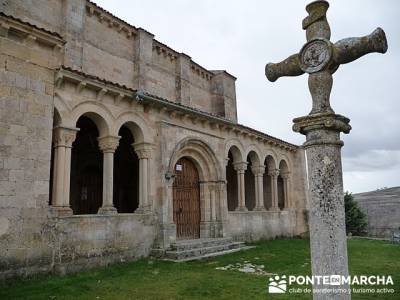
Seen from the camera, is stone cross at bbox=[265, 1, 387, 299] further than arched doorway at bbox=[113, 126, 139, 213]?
No

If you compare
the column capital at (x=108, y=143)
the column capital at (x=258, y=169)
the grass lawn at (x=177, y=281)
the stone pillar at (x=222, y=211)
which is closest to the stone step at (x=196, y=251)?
the grass lawn at (x=177, y=281)

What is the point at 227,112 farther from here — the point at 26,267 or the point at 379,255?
the point at 26,267

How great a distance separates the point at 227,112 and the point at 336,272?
1524 centimetres

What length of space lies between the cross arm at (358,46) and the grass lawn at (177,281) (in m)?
3.98

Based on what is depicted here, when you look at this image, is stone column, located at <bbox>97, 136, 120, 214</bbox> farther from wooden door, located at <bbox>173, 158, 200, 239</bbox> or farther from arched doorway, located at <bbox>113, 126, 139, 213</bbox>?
arched doorway, located at <bbox>113, 126, 139, 213</bbox>

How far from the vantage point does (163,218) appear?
33.8 ft

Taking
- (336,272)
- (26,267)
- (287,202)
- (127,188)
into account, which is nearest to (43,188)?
(26,267)

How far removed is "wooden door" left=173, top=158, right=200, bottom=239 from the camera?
12.0 metres

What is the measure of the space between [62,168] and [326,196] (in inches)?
262

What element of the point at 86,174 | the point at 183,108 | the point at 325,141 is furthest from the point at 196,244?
the point at 325,141

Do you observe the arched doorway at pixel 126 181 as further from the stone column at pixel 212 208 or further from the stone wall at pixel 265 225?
the stone wall at pixel 265 225

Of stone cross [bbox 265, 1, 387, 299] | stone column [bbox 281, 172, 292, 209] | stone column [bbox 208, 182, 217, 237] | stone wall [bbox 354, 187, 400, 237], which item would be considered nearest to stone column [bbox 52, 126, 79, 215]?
stone column [bbox 208, 182, 217, 237]

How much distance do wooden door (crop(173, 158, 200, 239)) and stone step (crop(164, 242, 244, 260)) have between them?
1381 mm

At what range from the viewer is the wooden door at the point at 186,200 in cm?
1202
